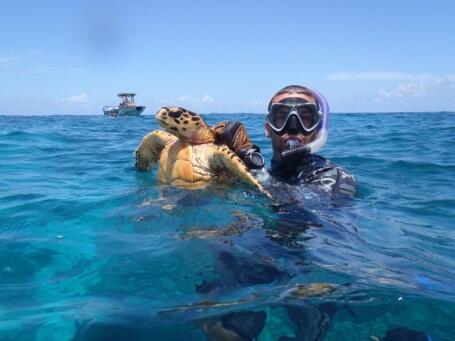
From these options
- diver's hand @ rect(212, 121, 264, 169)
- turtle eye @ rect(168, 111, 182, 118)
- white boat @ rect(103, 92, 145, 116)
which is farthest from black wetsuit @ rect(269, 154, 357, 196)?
white boat @ rect(103, 92, 145, 116)

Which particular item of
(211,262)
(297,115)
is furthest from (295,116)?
(211,262)

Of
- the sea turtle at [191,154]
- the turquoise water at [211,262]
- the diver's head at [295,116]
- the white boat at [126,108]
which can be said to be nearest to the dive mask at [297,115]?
the diver's head at [295,116]

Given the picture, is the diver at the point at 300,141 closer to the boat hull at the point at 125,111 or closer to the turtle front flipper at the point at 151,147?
the turtle front flipper at the point at 151,147

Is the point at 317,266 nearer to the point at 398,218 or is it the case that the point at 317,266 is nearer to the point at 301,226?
the point at 301,226

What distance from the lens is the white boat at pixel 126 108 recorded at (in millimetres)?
61062

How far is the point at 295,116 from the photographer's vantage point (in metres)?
5.23

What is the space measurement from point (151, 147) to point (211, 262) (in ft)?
12.0

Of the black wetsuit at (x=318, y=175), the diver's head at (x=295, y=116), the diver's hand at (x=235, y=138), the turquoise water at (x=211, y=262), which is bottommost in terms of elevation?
the turquoise water at (x=211, y=262)

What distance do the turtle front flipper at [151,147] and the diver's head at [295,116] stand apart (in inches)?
67.0

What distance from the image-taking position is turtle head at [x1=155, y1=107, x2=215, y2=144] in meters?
5.74

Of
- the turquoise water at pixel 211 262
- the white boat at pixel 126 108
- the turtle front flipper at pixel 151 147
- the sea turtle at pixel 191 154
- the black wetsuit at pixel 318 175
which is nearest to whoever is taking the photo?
the turquoise water at pixel 211 262

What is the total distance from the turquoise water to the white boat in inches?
2204

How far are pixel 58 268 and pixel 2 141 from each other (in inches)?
489

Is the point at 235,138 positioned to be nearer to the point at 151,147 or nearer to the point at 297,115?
the point at 297,115
